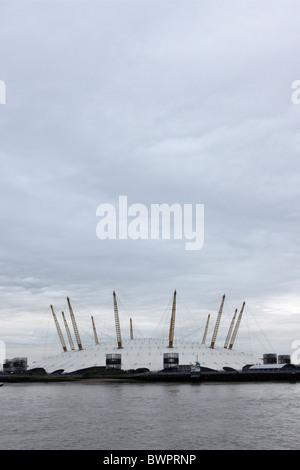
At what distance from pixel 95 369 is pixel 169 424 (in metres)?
124

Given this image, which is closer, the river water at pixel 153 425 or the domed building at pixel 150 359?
the river water at pixel 153 425

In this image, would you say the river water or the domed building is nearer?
the river water

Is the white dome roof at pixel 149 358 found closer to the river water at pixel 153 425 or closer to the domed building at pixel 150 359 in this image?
the domed building at pixel 150 359

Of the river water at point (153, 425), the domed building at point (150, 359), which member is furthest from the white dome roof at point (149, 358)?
the river water at point (153, 425)

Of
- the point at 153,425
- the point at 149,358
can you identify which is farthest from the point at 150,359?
the point at 153,425

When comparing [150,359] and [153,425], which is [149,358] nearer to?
[150,359]

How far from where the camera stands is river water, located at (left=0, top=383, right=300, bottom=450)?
4741 centimetres

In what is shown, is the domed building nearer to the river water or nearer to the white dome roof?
the white dome roof

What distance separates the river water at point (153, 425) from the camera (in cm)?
4741

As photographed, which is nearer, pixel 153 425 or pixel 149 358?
pixel 153 425

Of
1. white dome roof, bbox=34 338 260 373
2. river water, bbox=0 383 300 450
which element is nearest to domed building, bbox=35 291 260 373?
white dome roof, bbox=34 338 260 373

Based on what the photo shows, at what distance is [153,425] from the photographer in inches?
2290
